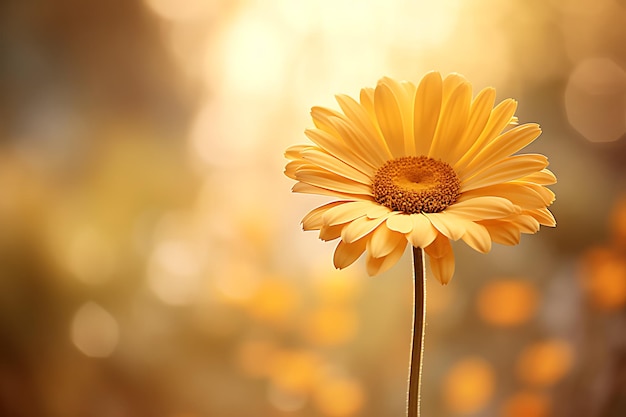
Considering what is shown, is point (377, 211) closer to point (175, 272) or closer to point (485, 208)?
point (485, 208)

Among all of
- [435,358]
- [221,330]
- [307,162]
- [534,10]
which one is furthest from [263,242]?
[307,162]

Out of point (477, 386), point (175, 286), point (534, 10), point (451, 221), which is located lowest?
point (477, 386)

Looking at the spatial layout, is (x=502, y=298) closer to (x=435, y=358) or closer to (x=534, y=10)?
(x=435, y=358)

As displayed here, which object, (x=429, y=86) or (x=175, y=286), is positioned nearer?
(x=429, y=86)

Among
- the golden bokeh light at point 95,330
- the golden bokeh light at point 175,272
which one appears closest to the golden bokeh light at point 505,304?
the golden bokeh light at point 175,272

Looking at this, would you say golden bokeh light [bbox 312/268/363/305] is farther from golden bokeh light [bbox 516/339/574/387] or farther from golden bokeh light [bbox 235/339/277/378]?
golden bokeh light [bbox 516/339/574/387]

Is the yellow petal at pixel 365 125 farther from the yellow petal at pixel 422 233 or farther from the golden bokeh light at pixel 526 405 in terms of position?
the golden bokeh light at pixel 526 405

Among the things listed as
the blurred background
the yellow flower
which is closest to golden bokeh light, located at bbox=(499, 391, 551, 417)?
the blurred background
